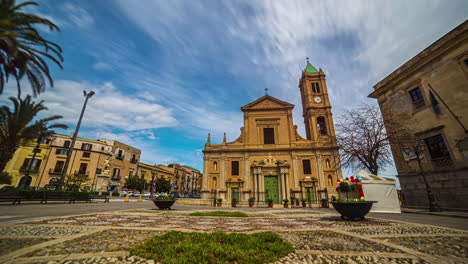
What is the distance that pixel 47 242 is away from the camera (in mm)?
2738

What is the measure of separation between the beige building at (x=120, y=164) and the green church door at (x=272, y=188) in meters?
28.6

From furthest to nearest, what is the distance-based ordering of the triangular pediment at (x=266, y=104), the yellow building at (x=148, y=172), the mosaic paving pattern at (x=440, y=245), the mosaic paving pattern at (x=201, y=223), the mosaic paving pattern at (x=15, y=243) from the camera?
the yellow building at (x=148, y=172) → the triangular pediment at (x=266, y=104) → the mosaic paving pattern at (x=201, y=223) → the mosaic paving pattern at (x=440, y=245) → the mosaic paving pattern at (x=15, y=243)

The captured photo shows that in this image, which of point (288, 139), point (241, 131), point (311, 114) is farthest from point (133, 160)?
point (311, 114)

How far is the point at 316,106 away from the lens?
24312 mm

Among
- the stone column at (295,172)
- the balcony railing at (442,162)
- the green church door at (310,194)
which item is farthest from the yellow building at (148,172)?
the balcony railing at (442,162)

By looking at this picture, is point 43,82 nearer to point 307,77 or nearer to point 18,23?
point 18,23

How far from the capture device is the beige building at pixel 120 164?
33.9 meters

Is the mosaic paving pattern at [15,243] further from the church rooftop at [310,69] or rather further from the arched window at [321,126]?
the church rooftop at [310,69]

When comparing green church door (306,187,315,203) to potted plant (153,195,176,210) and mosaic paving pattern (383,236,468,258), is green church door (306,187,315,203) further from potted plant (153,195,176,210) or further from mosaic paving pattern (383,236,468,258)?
mosaic paving pattern (383,236,468,258)

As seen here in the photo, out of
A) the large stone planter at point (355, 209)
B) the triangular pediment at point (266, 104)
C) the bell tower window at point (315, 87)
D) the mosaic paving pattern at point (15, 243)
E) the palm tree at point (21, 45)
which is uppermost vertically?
the bell tower window at point (315, 87)

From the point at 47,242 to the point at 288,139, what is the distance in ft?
74.1

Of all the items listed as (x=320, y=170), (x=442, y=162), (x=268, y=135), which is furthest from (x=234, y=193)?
(x=442, y=162)

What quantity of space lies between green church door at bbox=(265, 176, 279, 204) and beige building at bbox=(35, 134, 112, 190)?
2841 centimetres

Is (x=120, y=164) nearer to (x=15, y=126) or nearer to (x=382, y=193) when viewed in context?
(x=15, y=126)
